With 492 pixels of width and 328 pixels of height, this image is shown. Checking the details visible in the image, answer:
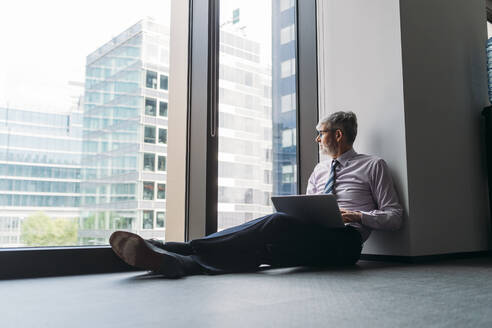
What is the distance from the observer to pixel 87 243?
2.24 meters

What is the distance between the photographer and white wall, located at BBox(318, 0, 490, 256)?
261cm

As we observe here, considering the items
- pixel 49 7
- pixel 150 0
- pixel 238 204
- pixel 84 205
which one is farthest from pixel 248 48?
pixel 84 205

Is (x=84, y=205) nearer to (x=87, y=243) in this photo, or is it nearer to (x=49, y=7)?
(x=87, y=243)

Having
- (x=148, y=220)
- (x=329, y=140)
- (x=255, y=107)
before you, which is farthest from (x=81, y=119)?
(x=329, y=140)

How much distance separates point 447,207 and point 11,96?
237 cm

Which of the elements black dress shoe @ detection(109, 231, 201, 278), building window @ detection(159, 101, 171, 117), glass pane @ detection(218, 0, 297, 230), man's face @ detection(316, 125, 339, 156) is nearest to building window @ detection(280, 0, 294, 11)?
glass pane @ detection(218, 0, 297, 230)

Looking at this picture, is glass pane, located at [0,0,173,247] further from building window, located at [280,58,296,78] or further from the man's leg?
building window, located at [280,58,296,78]

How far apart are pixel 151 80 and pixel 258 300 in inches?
61.4

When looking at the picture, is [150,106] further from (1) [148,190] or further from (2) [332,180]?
(2) [332,180]

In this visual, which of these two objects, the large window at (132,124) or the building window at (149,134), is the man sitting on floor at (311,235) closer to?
the large window at (132,124)

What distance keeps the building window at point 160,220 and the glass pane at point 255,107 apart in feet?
1.01

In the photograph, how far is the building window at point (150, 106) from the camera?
2512mm

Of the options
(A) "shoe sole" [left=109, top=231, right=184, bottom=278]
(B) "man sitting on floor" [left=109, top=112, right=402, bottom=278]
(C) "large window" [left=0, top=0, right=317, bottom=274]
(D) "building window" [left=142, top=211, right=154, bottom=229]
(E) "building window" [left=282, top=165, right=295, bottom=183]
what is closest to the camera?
(A) "shoe sole" [left=109, top=231, right=184, bottom=278]

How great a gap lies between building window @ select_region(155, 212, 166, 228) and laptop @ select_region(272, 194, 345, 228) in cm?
65
